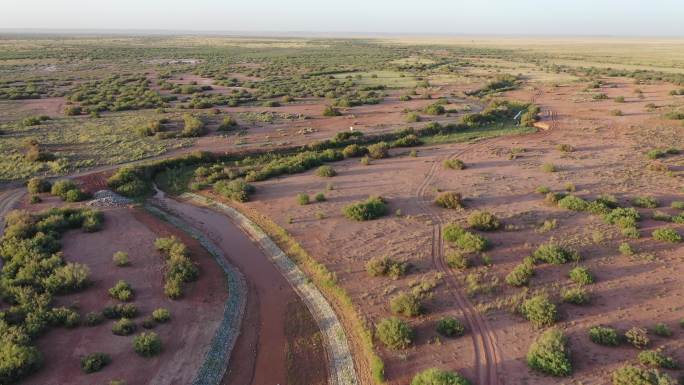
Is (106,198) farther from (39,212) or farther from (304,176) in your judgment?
(304,176)

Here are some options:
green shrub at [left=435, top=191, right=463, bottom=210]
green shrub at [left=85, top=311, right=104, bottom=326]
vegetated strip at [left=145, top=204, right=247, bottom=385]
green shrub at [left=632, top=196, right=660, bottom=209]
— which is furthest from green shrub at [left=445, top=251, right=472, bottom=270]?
green shrub at [left=85, top=311, right=104, bottom=326]

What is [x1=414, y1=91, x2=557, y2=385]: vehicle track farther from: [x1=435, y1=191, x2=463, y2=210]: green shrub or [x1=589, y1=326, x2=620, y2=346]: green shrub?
[x1=589, y1=326, x2=620, y2=346]: green shrub

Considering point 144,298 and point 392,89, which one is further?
point 392,89

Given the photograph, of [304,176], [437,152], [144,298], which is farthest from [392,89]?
[144,298]

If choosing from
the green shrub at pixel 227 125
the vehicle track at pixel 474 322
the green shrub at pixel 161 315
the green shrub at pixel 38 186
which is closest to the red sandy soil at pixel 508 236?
the vehicle track at pixel 474 322

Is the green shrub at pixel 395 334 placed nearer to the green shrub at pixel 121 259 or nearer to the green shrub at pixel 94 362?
the green shrub at pixel 94 362
